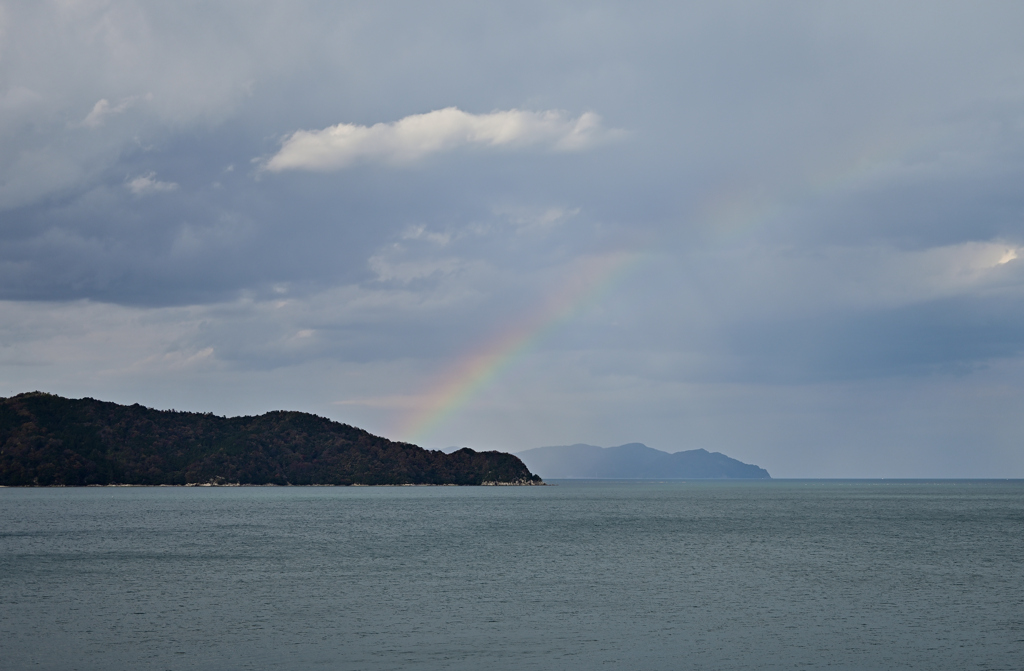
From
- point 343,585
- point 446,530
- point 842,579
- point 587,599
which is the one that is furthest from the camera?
point 446,530

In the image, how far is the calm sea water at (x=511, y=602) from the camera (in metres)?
42.4

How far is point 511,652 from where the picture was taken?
42875 mm

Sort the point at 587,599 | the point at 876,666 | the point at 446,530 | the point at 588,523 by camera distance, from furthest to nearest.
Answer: the point at 588,523, the point at 446,530, the point at 587,599, the point at 876,666

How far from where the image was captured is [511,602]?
2290 inches

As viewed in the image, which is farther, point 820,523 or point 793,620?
point 820,523

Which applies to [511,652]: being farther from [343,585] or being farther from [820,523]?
[820,523]

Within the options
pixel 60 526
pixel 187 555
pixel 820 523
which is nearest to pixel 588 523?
pixel 820 523

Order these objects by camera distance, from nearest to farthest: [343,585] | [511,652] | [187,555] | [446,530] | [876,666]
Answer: [876,666] < [511,652] < [343,585] < [187,555] < [446,530]

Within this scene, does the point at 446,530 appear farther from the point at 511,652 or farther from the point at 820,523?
the point at 511,652

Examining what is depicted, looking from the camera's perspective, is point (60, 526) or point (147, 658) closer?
point (147, 658)

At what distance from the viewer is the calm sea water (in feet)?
139

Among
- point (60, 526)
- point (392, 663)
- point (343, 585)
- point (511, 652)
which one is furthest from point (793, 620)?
point (60, 526)

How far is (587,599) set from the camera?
59438 mm

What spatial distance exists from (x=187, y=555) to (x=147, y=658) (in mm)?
50397
